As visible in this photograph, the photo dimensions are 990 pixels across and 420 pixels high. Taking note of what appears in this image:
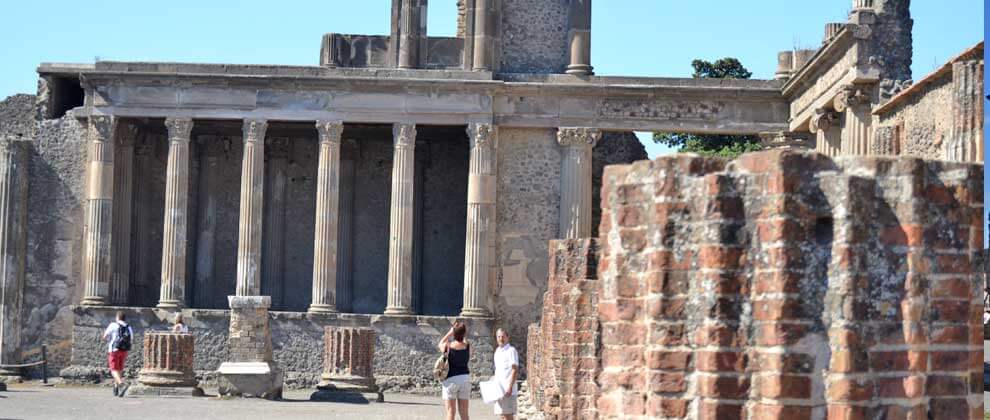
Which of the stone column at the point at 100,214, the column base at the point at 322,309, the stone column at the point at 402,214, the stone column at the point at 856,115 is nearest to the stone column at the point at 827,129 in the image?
the stone column at the point at 856,115

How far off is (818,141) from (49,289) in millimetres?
14959

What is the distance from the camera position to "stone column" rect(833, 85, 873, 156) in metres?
27.8

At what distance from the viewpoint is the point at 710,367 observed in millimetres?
5270

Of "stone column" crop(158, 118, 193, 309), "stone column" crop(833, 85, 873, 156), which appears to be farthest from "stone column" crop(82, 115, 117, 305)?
"stone column" crop(833, 85, 873, 156)

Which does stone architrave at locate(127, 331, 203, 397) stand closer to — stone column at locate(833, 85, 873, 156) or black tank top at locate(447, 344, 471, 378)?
black tank top at locate(447, 344, 471, 378)

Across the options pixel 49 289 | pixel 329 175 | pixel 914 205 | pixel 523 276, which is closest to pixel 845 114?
pixel 523 276

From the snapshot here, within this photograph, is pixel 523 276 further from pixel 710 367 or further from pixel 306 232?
pixel 710 367

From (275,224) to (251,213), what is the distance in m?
2.45

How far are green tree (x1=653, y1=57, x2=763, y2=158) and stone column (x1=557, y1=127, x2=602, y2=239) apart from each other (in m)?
12.9

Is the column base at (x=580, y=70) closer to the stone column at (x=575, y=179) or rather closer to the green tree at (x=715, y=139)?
the stone column at (x=575, y=179)

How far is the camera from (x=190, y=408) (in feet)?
77.5

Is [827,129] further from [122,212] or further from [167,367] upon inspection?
[122,212]

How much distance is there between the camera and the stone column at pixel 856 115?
1096 inches

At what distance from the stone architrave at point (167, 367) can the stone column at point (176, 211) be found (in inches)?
238
